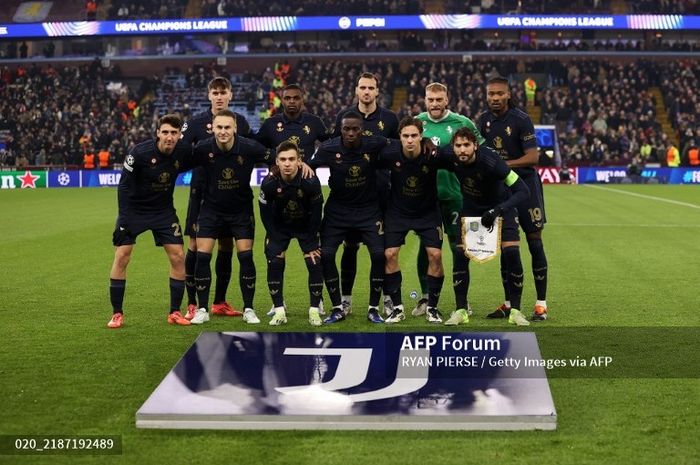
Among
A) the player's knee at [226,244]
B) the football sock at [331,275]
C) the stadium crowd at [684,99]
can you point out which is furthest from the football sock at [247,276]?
the stadium crowd at [684,99]

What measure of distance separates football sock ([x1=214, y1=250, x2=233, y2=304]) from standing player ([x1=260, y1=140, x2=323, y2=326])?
64cm

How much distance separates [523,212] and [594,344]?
1.77 metres

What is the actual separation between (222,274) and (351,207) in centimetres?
154

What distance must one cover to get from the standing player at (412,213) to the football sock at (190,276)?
6.32ft

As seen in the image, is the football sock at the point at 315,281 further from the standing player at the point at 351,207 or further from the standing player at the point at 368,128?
the standing player at the point at 368,128

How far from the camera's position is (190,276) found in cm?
1023

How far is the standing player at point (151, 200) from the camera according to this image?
9297 millimetres

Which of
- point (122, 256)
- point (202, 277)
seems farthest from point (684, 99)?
point (122, 256)

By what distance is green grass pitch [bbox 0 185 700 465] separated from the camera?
220 inches

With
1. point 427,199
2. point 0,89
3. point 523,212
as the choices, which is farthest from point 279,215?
point 0,89

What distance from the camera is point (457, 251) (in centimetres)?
968

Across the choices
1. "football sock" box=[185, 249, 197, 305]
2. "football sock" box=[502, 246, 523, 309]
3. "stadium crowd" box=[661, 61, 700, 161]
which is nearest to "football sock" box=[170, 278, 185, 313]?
Result: "football sock" box=[185, 249, 197, 305]

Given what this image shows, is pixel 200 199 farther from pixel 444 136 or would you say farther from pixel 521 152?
pixel 521 152

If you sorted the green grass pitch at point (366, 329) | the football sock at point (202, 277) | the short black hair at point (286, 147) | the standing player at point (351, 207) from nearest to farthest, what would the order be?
the green grass pitch at point (366, 329)
the short black hair at point (286, 147)
the standing player at point (351, 207)
the football sock at point (202, 277)
